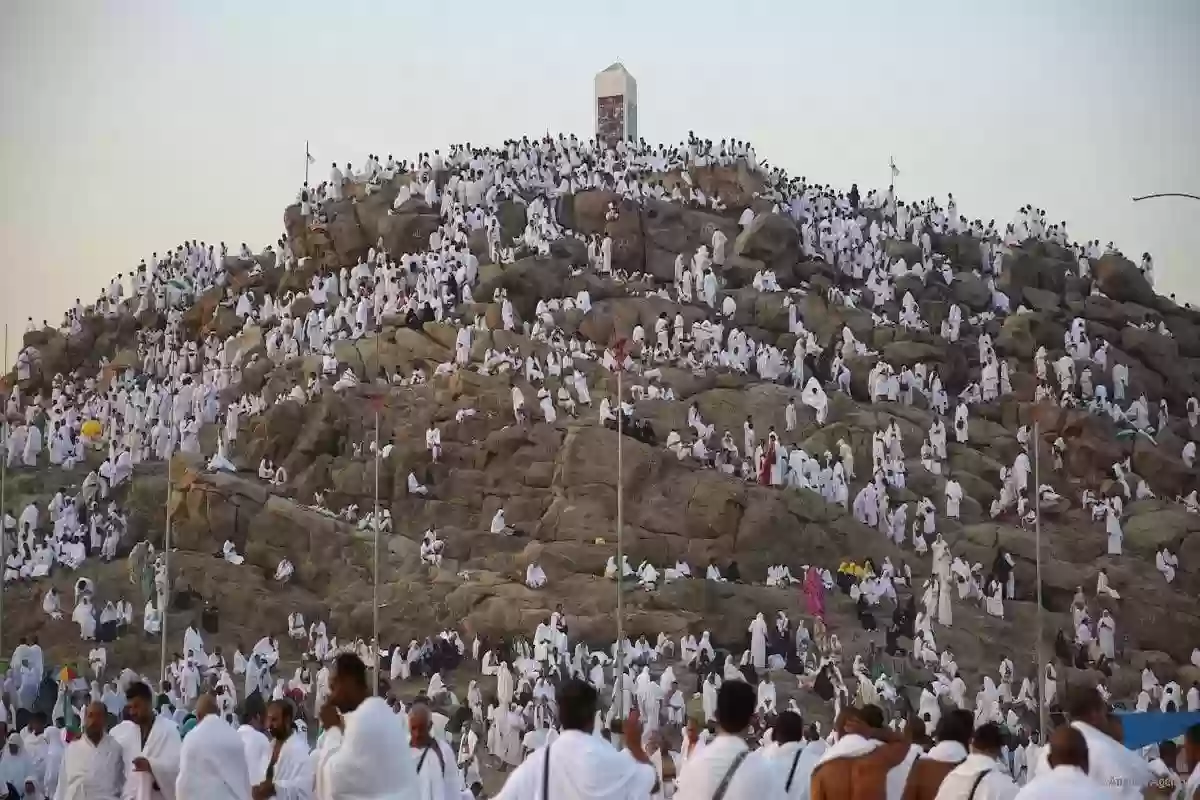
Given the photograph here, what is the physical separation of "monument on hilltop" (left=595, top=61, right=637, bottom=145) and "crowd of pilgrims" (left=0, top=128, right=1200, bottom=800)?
767 mm

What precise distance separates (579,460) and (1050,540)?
8.26 meters

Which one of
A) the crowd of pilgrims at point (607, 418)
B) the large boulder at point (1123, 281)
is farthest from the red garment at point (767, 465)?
the large boulder at point (1123, 281)

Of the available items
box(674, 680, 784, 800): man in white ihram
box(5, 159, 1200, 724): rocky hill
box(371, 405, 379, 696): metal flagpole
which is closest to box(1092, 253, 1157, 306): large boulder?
box(5, 159, 1200, 724): rocky hill

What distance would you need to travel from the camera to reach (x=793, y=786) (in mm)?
7008

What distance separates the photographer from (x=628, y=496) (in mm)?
29531

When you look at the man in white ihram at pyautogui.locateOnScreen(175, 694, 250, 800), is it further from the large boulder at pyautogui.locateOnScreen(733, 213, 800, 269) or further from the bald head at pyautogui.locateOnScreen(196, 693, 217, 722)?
the large boulder at pyautogui.locateOnScreen(733, 213, 800, 269)

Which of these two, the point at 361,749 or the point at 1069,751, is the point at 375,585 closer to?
the point at 361,749

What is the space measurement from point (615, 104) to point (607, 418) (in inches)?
699

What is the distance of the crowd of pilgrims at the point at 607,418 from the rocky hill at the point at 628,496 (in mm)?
362

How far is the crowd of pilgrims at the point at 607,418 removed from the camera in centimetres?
2455

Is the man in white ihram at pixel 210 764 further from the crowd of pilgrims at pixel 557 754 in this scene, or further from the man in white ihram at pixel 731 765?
the man in white ihram at pixel 731 765

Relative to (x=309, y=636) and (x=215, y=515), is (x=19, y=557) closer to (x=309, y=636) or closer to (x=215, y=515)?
(x=215, y=515)

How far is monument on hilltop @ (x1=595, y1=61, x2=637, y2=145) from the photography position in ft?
154

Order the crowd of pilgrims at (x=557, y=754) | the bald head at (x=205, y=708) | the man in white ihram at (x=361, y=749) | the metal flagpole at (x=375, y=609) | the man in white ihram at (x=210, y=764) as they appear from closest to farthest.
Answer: the crowd of pilgrims at (x=557, y=754) < the man in white ihram at (x=361, y=749) < the man in white ihram at (x=210, y=764) < the bald head at (x=205, y=708) < the metal flagpole at (x=375, y=609)
